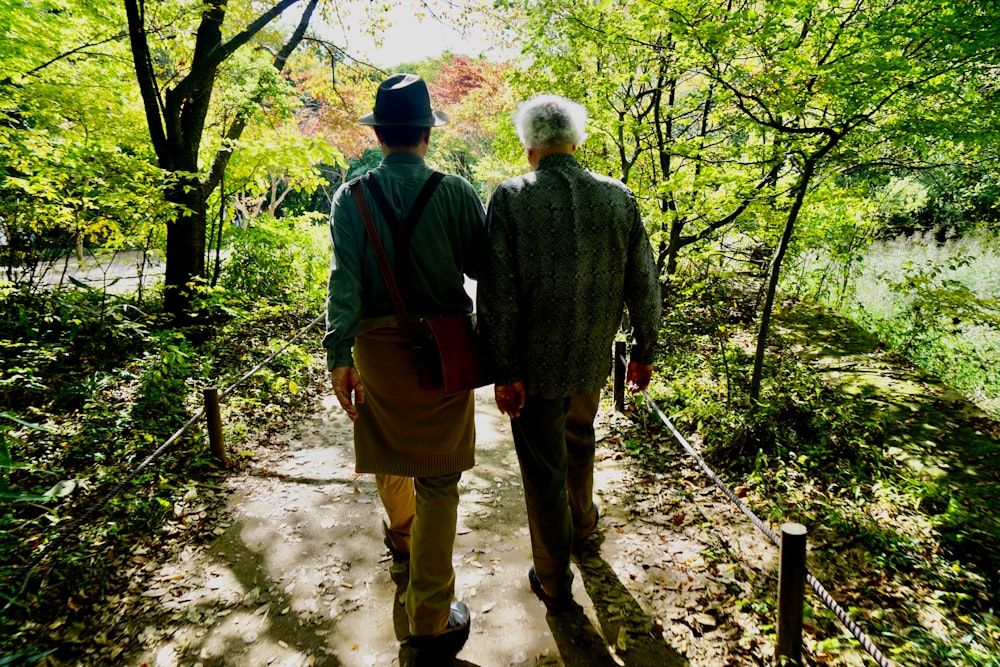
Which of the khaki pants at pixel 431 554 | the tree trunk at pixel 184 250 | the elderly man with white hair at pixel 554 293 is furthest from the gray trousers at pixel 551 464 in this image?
the tree trunk at pixel 184 250

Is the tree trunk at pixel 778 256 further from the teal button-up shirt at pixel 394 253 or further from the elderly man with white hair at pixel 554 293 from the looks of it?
the teal button-up shirt at pixel 394 253

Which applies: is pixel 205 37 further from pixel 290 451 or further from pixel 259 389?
pixel 290 451

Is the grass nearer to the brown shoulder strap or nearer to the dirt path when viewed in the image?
the dirt path

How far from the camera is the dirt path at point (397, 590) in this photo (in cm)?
244

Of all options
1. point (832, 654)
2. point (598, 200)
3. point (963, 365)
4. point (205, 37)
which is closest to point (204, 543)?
point (598, 200)

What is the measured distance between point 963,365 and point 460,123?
17386 mm

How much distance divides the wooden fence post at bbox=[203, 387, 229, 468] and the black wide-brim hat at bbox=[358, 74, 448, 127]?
9.24 feet

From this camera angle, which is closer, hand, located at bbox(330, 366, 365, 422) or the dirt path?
hand, located at bbox(330, 366, 365, 422)

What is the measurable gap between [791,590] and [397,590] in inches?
78.4

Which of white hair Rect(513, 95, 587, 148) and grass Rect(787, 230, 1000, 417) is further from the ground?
white hair Rect(513, 95, 587, 148)

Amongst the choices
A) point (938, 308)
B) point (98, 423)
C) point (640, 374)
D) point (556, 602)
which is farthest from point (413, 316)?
point (938, 308)

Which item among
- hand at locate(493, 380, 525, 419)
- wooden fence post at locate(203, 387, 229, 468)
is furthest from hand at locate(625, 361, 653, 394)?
wooden fence post at locate(203, 387, 229, 468)

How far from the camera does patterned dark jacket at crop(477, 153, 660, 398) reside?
7.25ft

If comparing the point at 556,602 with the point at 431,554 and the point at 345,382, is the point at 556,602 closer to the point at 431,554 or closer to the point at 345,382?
the point at 431,554
